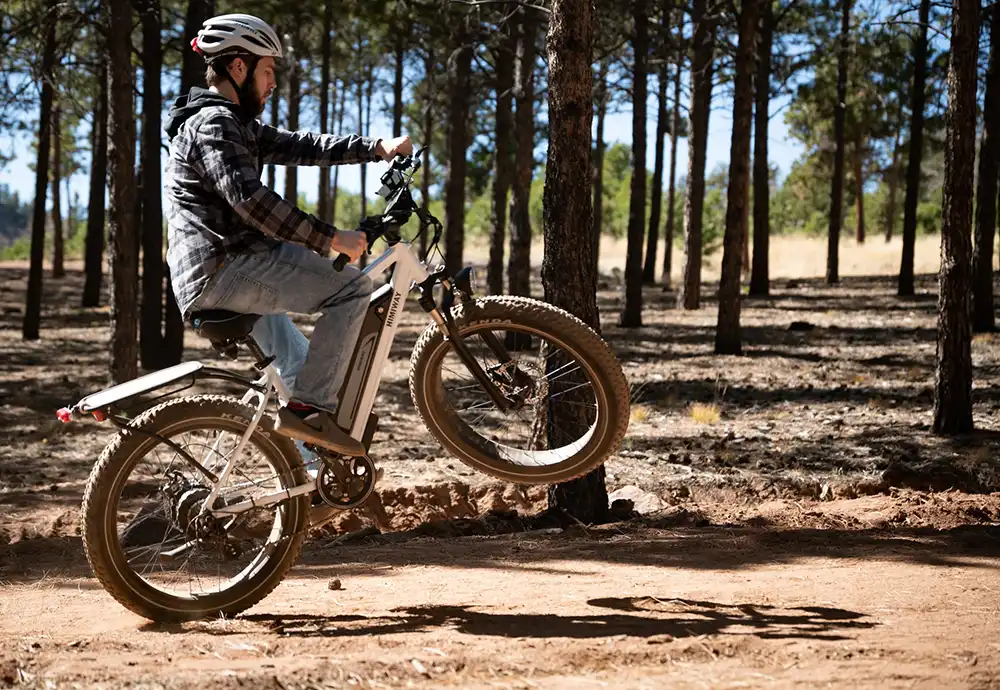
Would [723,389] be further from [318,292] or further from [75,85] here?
[75,85]

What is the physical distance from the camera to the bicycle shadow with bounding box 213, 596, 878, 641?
15.2ft

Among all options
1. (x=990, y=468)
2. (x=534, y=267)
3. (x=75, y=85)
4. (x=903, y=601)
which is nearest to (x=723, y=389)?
(x=990, y=468)

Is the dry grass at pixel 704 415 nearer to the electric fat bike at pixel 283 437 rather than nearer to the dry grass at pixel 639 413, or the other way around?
the dry grass at pixel 639 413

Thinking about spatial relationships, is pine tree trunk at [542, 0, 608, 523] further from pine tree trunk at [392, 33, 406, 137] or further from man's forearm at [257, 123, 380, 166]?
pine tree trunk at [392, 33, 406, 137]

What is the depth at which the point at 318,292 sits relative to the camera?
4824 millimetres

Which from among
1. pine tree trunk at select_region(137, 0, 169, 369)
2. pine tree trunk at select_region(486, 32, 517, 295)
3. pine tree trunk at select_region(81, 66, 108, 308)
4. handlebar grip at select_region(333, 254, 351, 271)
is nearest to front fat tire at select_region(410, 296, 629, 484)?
handlebar grip at select_region(333, 254, 351, 271)

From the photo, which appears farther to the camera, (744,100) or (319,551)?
(744,100)

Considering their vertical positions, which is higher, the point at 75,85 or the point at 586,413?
the point at 75,85

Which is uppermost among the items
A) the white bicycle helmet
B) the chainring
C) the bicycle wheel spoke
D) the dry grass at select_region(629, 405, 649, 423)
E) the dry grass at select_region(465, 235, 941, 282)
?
the dry grass at select_region(465, 235, 941, 282)

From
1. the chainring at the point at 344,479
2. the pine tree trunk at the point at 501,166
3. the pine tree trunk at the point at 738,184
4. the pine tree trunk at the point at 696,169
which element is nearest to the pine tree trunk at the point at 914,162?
the pine tree trunk at the point at 696,169

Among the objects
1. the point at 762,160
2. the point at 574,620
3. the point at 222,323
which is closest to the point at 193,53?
the point at 222,323

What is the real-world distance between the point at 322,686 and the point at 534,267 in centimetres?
4186

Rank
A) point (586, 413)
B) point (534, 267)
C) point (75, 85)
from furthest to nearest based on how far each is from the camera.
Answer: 1. point (534, 267)
2. point (75, 85)
3. point (586, 413)

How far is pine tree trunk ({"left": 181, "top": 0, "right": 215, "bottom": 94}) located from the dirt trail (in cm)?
928
